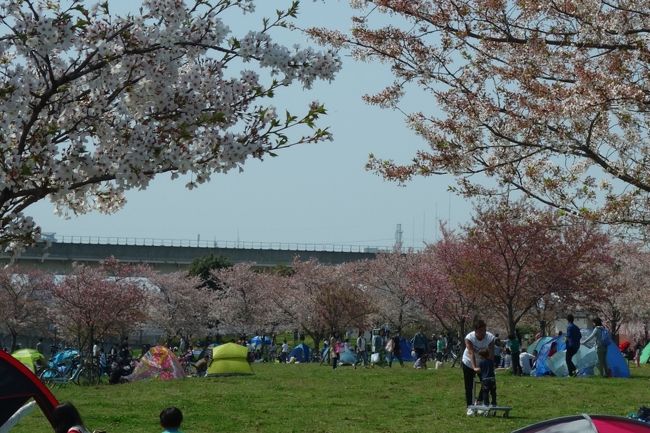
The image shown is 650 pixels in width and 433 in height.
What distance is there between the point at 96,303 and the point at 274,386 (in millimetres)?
21283

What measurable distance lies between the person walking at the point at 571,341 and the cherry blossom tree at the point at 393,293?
34.1 m

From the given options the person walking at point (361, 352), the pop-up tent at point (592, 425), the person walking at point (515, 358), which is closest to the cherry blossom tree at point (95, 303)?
the person walking at point (361, 352)

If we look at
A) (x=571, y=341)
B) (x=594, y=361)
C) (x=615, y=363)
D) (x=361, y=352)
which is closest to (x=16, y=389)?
(x=571, y=341)

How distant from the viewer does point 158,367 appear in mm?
27938

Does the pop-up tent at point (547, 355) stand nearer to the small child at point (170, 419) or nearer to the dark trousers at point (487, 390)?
the dark trousers at point (487, 390)

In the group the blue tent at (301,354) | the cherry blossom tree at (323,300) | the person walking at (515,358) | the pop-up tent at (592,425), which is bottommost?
the blue tent at (301,354)

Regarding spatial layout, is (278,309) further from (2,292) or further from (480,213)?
(480,213)

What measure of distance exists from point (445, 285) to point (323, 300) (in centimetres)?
941

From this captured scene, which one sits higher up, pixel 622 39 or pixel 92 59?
pixel 622 39

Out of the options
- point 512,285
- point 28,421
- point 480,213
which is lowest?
point 28,421

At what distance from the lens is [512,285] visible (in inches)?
1200

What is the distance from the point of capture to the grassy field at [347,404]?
13.0 m

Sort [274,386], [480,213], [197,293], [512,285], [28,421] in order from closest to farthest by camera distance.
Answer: [28,421] < [274,386] < [480,213] < [512,285] < [197,293]

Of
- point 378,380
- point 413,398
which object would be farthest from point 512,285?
point 413,398
